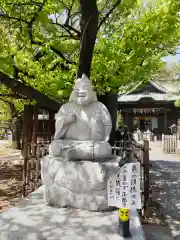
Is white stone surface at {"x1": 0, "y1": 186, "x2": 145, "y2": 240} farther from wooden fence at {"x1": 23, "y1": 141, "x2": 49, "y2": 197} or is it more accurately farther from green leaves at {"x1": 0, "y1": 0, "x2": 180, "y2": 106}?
green leaves at {"x1": 0, "y1": 0, "x2": 180, "y2": 106}

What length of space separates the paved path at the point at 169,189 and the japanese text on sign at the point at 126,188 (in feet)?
6.02

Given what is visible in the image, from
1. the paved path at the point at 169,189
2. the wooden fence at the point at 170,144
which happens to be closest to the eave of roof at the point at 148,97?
the wooden fence at the point at 170,144

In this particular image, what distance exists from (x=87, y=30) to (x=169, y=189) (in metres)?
5.30

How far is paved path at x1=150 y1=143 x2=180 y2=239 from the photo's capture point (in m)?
4.95

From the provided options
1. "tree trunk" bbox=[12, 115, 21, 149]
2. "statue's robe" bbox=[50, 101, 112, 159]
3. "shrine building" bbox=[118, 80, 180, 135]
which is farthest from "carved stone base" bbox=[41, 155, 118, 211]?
"shrine building" bbox=[118, 80, 180, 135]

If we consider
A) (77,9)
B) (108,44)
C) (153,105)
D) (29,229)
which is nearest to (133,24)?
(108,44)

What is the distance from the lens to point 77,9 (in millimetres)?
7164

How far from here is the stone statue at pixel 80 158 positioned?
12.4ft

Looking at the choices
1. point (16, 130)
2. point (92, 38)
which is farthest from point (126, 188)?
point (16, 130)

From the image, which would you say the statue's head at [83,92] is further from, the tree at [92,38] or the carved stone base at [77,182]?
the tree at [92,38]

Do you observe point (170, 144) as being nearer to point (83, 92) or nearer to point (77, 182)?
point (83, 92)

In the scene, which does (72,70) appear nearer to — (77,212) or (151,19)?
(151,19)

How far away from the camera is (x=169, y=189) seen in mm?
7281

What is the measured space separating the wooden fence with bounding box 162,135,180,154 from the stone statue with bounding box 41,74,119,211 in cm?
1242
